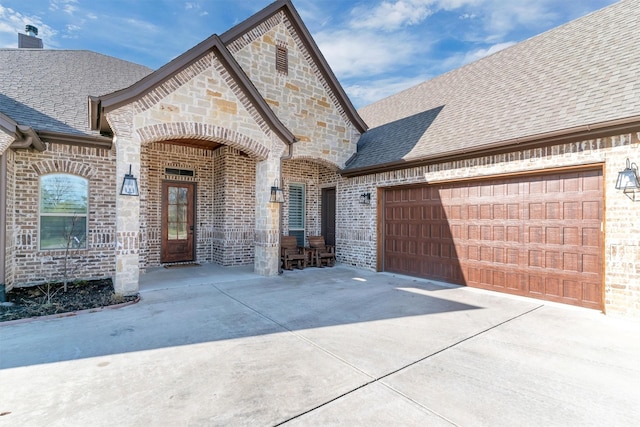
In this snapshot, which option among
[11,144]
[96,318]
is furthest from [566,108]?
[11,144]

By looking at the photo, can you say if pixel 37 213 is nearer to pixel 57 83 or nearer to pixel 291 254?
pixel 57 83

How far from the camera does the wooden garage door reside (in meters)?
5.79

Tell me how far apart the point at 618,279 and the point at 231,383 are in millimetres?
A: 6327

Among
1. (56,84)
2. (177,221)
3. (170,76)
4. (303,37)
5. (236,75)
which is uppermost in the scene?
(303,37)

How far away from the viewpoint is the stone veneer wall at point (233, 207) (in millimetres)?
9898

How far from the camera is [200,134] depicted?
7344 mm

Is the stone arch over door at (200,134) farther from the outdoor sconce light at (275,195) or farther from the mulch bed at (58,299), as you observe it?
the mulch bed at (58,299)

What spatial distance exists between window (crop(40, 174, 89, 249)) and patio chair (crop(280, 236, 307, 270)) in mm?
5132

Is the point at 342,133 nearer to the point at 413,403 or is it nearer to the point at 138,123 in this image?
the point at 138,123

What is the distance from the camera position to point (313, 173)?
12039 mm

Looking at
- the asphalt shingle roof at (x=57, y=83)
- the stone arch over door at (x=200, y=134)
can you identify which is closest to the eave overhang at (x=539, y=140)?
the stone arch over door at (x=200, y=134)

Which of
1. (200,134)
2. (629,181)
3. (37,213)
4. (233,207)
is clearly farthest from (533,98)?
(37,213)

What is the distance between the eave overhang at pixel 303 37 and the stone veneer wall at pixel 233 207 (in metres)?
3.34

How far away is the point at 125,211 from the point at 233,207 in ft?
12.6
